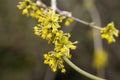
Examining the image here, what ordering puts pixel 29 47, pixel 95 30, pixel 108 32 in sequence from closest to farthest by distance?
pixel 108 32 < pixel 95 30 < pixel 29 47

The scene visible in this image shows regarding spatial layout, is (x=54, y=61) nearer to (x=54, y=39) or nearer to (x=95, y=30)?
(x=54, y=39)

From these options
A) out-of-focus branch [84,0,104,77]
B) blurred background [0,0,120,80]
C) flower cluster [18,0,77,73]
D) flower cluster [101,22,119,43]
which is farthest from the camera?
blurred background [0,0,120,80]

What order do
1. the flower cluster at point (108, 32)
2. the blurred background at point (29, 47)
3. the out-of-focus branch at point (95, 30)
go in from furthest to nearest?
the blurred background at point (29, 47)
the out-of-focus branch at point (95, 30)
the flower cluster at point (108, 32)

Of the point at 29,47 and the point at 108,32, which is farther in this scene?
the point at 29,47

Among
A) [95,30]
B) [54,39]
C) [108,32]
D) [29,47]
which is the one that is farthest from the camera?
[29,47]

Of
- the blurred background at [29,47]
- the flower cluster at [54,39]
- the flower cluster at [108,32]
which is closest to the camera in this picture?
the flower cluster at [54,39]

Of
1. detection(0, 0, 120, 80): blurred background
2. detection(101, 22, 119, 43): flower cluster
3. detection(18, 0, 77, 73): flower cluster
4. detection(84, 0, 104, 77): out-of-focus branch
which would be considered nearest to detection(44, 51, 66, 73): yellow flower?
detection(18, 0, 77, 73): flower cluster

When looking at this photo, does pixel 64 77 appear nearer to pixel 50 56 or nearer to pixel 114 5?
pixel 114 5

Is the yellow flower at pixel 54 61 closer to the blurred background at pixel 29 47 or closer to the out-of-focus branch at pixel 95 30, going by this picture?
the out-of-focus branch at pixel 95 30

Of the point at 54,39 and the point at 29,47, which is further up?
the point at 54,39

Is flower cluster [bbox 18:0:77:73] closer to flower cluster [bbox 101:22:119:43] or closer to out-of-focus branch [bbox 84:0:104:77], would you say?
flower cluster [bbox 101:22:119:43]

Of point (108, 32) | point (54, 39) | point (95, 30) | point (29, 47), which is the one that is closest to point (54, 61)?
point (54, 39)

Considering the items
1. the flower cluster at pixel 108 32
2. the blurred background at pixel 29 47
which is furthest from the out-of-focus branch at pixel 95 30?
the flower cluster at pixel 108 32
